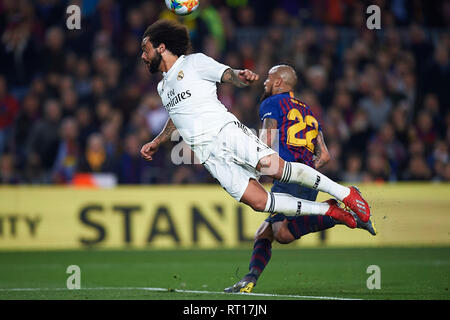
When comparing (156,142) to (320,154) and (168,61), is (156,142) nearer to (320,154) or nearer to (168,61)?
(168,61)

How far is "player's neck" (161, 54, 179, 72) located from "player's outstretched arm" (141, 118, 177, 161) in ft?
1.98

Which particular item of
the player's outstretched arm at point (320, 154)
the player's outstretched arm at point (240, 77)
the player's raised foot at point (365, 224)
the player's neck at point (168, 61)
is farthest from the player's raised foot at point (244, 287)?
the player's neck at point (168, 61)

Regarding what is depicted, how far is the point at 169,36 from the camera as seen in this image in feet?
24.8

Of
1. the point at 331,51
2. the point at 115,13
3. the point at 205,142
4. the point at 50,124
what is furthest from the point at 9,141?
the point at 205,142

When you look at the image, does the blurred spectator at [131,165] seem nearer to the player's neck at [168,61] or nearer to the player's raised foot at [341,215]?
the player's neck at [168,61]

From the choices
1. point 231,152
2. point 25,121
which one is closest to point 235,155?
point 231,152

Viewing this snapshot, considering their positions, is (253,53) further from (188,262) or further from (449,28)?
(188,262)

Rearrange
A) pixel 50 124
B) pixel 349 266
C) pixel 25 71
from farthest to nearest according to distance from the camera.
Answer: pixel 25 71 < pixel 50 124 < pixel 349 266

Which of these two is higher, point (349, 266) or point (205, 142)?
point (205, 142)

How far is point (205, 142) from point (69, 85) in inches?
338

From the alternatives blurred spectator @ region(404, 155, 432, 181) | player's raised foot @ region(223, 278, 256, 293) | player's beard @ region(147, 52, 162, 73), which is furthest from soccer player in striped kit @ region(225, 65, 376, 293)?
blurred spectator @ region(404, 155, 432, 181)

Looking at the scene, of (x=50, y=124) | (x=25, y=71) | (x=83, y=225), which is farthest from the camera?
(x=25, y=71)

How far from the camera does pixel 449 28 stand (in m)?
16.9

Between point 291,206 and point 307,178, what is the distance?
0.98ft
